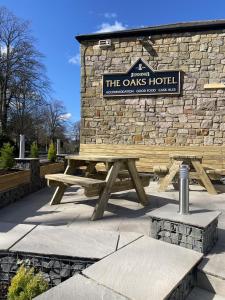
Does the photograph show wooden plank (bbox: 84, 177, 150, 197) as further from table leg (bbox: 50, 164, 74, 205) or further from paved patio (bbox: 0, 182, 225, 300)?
table leg (bbox: 50, 164, 74, 205)

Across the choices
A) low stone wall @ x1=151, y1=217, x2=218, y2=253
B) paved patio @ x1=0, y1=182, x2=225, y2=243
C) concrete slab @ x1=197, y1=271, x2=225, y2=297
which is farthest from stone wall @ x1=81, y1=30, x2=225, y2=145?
concrete slab @ x1=197, y1=271, x2=225, y2=297

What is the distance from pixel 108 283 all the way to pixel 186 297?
26.0 inches

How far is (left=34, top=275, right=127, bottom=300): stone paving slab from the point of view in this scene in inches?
82.0

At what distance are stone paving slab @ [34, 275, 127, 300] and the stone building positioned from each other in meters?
6.29

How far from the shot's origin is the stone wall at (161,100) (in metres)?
7.88

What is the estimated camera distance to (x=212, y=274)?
2.52 meters

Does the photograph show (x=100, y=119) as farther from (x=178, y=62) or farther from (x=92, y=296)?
(x=92, y=296)

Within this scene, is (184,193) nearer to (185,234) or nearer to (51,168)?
(185,234)

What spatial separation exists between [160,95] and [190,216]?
553cm

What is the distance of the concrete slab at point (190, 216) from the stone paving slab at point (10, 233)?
1.36 meters

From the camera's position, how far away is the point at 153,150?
8.27 meters

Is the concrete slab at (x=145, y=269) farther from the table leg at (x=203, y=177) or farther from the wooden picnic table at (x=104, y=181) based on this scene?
the table leg at (x=203, y=177)

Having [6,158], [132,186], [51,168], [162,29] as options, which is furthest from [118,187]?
[162,29]

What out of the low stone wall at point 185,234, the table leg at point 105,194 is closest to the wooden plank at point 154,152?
the table leg at point 105,194
